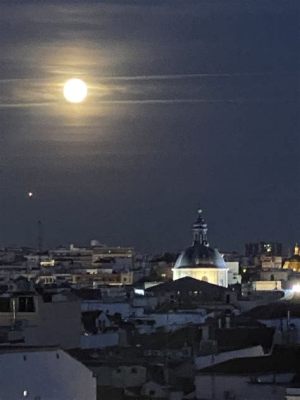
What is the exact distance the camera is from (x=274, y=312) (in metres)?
Result: 48.5

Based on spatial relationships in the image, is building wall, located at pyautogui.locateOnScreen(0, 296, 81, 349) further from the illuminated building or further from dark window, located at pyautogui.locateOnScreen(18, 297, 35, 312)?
the illuminated building

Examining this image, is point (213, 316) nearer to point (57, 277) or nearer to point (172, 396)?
point (172, 396)

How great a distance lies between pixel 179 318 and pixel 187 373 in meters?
19.4

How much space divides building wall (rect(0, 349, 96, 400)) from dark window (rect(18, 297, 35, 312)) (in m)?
7.21

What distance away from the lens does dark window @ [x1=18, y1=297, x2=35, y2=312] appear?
30466mm

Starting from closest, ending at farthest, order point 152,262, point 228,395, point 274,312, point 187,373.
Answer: point 228,395
point 187,373
point 274,312
point 152,262

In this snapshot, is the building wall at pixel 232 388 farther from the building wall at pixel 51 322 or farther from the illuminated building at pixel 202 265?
the illuminated building at pixel 202 265

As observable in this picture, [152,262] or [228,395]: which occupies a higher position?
[152,262]

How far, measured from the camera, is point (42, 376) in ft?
72.6

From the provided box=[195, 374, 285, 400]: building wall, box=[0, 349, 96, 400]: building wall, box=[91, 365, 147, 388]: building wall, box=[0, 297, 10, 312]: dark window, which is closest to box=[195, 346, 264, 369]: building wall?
box=[91, 365, 147, 388]: building wall

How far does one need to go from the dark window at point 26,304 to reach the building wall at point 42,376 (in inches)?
284

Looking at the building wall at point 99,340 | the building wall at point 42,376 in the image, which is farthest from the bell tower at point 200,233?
the building wall at point 42,376

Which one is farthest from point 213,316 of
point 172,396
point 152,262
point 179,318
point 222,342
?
point 152,262

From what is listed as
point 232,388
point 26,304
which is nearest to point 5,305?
point 26,304
